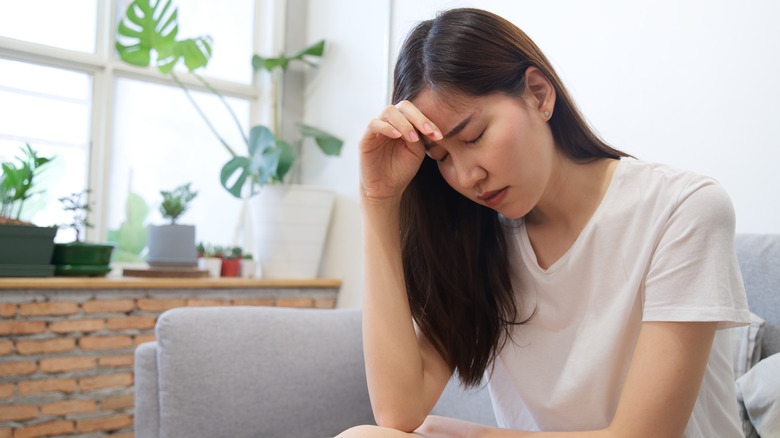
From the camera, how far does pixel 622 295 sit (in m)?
0.98

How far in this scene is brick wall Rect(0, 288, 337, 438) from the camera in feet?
7.09

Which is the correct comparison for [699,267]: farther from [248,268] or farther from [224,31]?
[224,31]

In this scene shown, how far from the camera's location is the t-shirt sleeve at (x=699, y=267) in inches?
33.2

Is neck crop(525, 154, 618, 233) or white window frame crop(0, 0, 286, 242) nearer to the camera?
neck crop(525, 154, 618, 233)

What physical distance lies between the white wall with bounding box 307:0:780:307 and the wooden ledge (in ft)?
4.64

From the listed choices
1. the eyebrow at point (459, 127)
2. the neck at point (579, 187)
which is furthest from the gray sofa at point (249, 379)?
the eyebrow at point (459, 127)

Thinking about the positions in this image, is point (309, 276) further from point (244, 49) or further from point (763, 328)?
point (763, 328)

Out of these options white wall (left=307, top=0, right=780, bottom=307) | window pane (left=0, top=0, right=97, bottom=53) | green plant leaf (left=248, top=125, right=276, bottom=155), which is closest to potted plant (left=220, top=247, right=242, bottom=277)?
green plant leaf (left=248, top=125, right=276, bottom=155)

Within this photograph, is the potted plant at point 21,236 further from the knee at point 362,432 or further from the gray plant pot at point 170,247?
the knee at point 362,432

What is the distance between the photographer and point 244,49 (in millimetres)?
3404

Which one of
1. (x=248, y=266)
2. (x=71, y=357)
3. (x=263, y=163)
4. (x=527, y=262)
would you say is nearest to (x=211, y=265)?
(x=248, y=266)

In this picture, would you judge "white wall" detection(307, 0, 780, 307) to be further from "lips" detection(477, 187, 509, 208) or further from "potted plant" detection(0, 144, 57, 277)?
"potted plant" detection(0, 144, 57, 277)

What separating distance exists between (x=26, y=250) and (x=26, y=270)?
74 millimetres

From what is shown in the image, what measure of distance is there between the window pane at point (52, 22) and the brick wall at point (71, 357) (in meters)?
1.25
